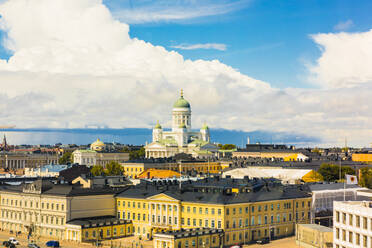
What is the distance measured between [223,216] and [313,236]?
488 inches

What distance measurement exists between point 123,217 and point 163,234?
67.8ft

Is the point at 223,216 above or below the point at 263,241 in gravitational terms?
above

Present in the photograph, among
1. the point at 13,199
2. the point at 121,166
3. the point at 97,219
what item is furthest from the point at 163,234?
the point at 121,166

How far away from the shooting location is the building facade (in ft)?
194

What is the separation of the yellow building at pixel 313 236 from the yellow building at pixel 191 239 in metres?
11.4

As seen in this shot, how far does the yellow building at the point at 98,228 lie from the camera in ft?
287

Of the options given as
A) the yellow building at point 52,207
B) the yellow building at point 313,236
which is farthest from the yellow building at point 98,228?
the yellow building at point 313,236

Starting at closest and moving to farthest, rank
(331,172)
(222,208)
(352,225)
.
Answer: (352,225)
(222,208)
(331,172)

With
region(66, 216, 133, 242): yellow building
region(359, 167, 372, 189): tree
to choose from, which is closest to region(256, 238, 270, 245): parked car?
region(66, 216, 133, 242): yellow building

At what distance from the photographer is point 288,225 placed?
302ft

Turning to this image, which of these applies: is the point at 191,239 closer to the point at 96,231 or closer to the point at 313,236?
the point at 313,236

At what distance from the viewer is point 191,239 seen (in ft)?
254

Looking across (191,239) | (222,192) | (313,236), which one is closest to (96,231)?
(191,239)

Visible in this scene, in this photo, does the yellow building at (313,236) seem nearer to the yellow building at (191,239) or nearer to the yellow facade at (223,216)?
the yellow facade at (223,216)
